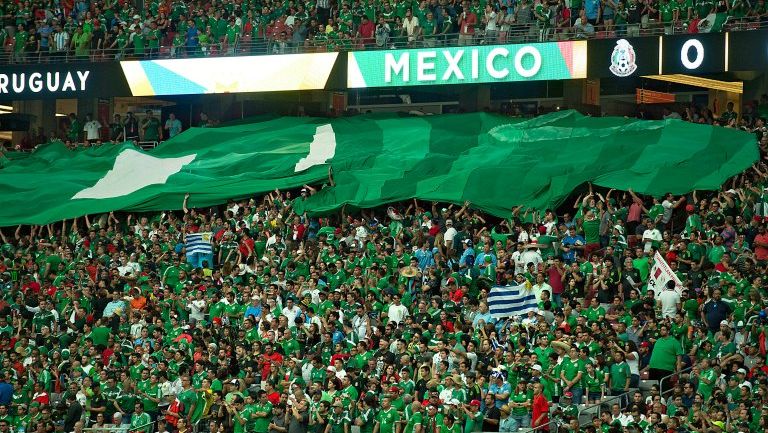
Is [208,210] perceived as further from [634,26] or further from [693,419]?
[693,419]

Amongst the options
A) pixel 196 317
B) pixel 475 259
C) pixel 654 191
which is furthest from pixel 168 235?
pixel 654 191

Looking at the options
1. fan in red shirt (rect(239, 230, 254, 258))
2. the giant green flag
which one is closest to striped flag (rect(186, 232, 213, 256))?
→ fan in red shirt (rect(239, 230, 254, 258))

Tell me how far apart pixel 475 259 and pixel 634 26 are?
7.99 metres

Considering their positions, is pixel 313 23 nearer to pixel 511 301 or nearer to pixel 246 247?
pixel 246 247

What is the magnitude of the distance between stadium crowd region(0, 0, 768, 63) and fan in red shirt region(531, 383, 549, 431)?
39.0ft

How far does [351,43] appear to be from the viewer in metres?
30.2

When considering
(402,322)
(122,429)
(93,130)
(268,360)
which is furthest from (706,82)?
(122,429)

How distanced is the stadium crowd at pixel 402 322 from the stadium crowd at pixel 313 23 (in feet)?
15.0

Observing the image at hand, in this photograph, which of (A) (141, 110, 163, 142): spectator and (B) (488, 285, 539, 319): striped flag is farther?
(A) (141, 110, 163, 142): spectator

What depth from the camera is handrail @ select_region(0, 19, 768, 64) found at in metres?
27.9

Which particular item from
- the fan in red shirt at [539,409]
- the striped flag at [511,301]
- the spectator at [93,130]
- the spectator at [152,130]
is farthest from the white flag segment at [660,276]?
the spectator at [93,130]

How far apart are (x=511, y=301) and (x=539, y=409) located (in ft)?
9.43

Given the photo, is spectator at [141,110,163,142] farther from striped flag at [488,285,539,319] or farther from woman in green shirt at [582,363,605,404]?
woman in green shirt at [582,363,605,404]

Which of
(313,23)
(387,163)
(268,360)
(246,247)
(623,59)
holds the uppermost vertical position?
(313,23)
